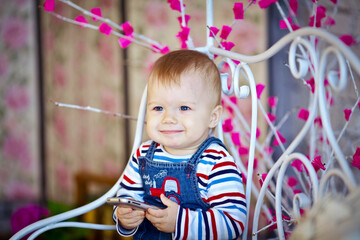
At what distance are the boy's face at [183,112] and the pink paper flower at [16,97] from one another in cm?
271

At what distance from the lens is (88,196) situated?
2965 millimetres

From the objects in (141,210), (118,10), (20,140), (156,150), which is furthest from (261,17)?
(20,140)

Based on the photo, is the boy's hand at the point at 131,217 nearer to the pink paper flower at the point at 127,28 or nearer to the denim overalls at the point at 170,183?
the denim overalls at the point at 170,183

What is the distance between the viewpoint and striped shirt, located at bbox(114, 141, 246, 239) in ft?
3.04

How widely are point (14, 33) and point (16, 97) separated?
588mm

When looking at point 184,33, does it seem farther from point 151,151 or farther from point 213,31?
point 151,151

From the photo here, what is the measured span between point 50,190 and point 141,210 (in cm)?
282

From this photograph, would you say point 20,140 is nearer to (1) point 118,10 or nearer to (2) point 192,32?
(1) point 118,10

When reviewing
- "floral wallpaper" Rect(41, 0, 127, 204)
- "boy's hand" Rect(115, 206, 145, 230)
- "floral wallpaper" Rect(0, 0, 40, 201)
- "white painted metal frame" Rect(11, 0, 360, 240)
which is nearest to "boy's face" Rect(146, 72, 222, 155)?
"white painted metal frame" Rect(11, 0, 360, 240)

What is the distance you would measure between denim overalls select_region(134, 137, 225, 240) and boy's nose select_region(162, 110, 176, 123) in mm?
115

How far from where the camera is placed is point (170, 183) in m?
1.05

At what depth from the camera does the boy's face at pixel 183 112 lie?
3.38 ft

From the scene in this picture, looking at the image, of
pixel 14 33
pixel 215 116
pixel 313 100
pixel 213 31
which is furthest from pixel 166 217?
pixel 14 33

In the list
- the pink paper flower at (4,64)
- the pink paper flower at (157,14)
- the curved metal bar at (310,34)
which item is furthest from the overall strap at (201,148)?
the pink paper flower at (4,64)
